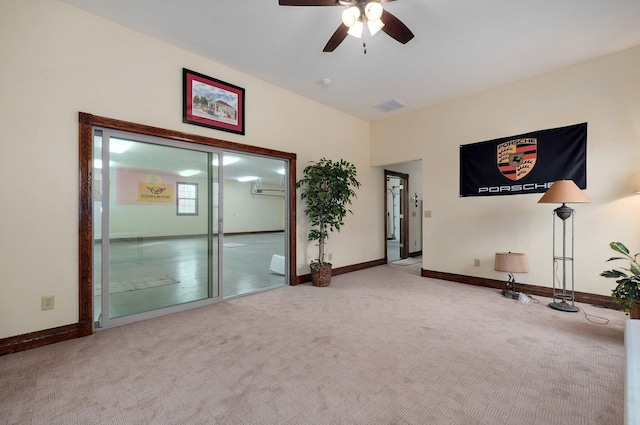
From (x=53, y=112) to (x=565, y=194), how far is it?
5307 mm

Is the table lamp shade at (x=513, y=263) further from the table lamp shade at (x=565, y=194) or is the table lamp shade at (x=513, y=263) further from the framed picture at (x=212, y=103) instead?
the framed picture at (x=212, y=103)

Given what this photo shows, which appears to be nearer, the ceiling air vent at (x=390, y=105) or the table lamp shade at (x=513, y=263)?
the table lamp shade at (x=513, y=263)

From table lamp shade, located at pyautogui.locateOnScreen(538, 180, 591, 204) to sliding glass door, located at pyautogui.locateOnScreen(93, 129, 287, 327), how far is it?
400 centimetres

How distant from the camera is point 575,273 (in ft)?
11.6

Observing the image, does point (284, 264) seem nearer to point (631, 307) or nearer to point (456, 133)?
point (456, 133)

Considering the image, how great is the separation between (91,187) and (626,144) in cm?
595

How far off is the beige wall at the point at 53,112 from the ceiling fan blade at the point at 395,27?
8.03ft

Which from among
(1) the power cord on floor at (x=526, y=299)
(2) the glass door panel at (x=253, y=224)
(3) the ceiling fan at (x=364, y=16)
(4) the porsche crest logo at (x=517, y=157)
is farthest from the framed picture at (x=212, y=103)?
(1) the power cord on floor at (x=526, y=299)

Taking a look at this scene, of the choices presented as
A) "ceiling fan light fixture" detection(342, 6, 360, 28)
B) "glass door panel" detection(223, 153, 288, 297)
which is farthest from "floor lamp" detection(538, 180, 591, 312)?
"glass door panel" detection(223, 153, 288, 297)

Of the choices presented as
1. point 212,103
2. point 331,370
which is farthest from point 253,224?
point 331,370

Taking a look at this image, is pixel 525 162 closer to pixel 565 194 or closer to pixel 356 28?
pixel 565 194

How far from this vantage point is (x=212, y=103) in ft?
11.6

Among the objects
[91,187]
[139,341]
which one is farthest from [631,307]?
[91,187]

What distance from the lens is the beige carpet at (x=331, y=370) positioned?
5.21ft
